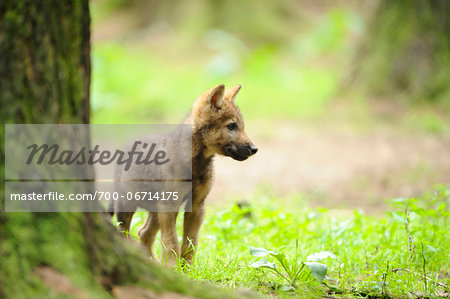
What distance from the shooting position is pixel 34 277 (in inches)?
94.5

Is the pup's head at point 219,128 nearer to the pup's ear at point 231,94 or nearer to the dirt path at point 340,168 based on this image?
the pup's ear at point 231,94

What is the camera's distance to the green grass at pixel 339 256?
11.7 ft

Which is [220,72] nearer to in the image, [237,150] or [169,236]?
[237,150]

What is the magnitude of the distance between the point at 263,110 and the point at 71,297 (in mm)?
11086

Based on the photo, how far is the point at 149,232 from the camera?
4531 mm

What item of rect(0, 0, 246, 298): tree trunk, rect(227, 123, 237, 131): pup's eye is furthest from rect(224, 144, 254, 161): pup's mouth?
rect(0, 0, 246, 298): tree trunk

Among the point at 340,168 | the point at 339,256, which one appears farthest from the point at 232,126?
the point at 340,168

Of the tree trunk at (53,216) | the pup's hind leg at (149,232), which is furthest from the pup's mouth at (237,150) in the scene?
the tree trunk at (53,216)

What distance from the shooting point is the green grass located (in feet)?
11.7

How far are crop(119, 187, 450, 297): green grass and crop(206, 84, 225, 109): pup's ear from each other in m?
1.06

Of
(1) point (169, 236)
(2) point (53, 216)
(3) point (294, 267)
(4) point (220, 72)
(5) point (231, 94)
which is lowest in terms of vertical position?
(3) point (294, 267)

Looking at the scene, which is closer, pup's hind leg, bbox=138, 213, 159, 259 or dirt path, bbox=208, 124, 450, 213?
pup's hind leg, bbox=138, 213, 159, 259

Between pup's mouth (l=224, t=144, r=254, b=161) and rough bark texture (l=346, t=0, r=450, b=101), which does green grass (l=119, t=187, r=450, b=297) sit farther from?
rough bark texture (l=346, t=0, r=450, b=101)

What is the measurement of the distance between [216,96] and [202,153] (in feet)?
1.78
